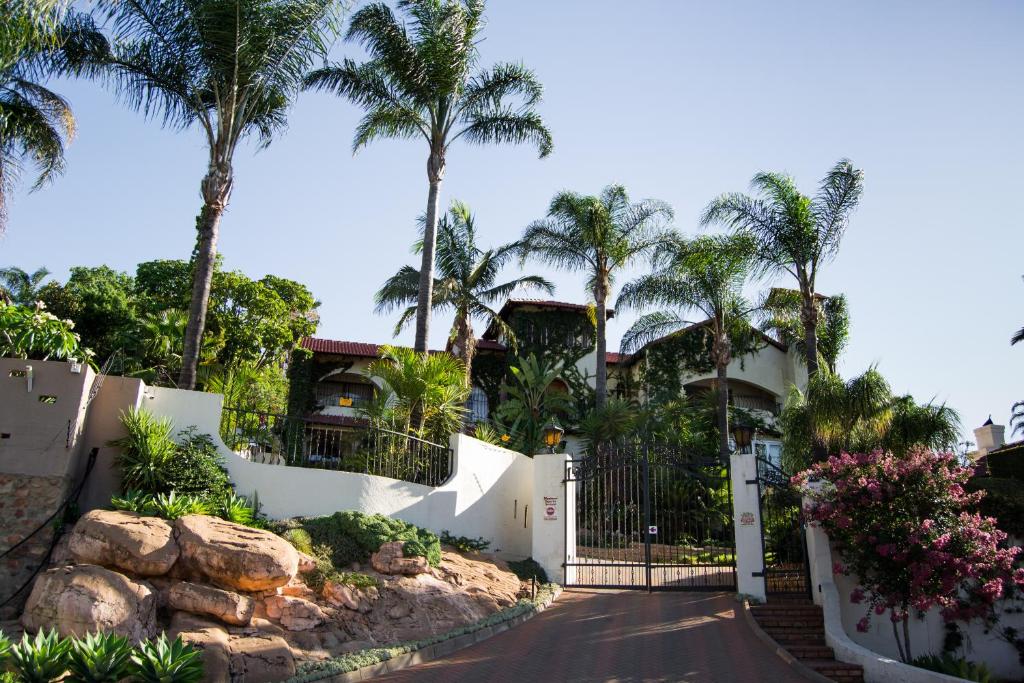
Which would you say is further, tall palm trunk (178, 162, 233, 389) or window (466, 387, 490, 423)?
window (466, 387, 490, 423)

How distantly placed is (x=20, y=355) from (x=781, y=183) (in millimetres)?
19060

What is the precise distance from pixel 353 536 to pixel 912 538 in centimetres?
923

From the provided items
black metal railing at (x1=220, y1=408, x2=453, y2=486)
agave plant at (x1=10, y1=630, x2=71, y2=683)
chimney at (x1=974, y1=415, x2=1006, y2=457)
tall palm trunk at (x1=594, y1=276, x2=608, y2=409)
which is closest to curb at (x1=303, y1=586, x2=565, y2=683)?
agave plant at (x1=10, y1=630, x2=71, y2=683)

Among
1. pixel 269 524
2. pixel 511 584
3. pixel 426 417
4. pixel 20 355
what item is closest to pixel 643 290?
pixel 426 417

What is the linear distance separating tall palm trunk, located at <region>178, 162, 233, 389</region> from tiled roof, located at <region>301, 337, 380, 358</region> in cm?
1674

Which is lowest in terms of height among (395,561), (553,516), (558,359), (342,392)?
(395,561)

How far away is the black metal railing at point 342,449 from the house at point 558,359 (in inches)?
611

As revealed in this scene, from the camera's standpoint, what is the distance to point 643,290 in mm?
28719

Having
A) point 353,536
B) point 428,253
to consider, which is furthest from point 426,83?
point 353,536

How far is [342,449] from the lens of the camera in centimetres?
1708

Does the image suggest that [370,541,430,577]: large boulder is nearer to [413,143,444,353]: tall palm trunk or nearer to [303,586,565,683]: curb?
[303,586,565,683]: curb

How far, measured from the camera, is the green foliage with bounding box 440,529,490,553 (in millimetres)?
16641

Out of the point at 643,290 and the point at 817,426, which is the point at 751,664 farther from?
the point at 643,290

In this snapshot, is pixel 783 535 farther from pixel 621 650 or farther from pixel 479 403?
pixel 479 403
